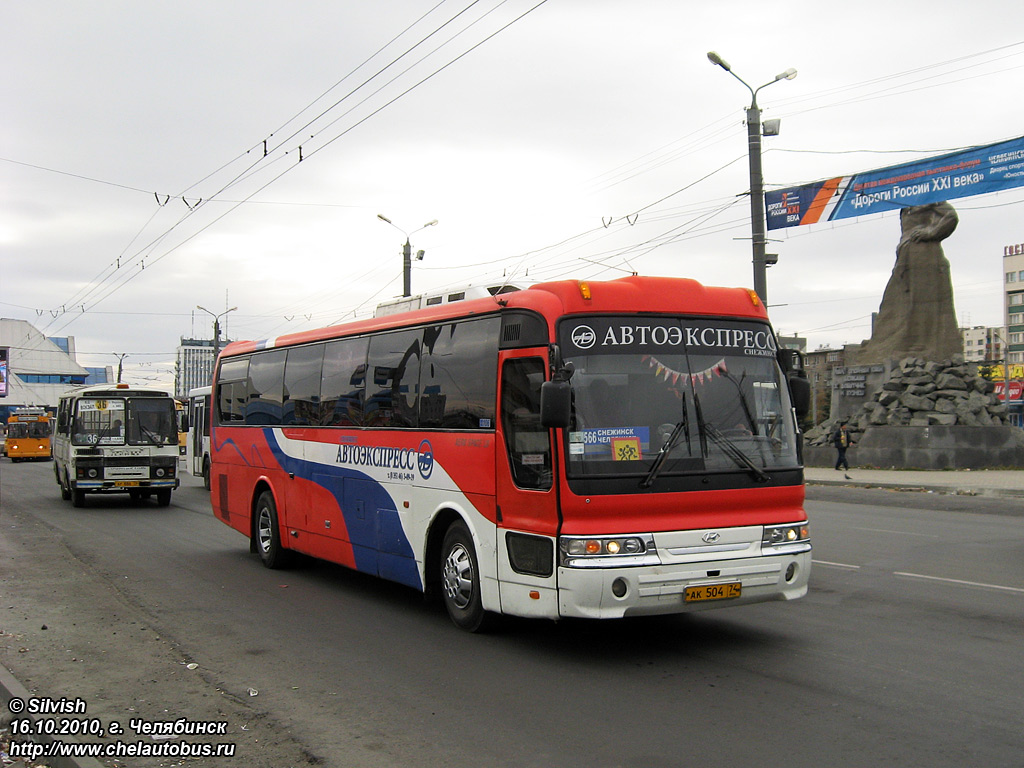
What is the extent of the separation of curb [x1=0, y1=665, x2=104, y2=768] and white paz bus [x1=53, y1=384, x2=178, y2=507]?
15761 millimetres

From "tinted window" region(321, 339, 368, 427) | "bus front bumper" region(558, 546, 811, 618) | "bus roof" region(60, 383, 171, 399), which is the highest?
"bus roof" region(60, 383, 171, 399)

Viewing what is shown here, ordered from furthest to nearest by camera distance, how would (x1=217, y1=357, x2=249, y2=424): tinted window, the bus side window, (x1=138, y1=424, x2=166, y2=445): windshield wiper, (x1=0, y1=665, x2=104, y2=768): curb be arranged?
(x1=138, y1=424, x2=166, y2=445): windshield wiper → (x1=217, y1=357, x2=249, y2=424): tinted window → the bus side window → (x1=0, y1=665, x2=104, y2=768): curb

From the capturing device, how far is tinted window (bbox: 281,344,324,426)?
11.5 metres

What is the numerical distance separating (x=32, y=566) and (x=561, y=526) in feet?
28.2

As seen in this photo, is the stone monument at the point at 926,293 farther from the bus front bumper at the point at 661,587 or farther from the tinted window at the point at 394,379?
the bus front bumper at the point at 661,587

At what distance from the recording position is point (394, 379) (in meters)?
9.73

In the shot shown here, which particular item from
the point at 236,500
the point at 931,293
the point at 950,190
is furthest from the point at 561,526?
the point at 931,293

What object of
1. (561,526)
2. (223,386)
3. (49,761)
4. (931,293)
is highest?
(931,293)

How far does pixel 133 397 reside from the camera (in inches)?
877

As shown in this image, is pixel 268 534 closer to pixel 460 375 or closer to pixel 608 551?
pixel 460 375

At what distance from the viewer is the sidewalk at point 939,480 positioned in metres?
23.5

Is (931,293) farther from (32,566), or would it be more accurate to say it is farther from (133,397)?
(32,566)

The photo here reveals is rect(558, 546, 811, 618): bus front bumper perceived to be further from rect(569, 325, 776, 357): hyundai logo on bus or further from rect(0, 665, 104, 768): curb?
rect(0, 665, 104, 768): curb

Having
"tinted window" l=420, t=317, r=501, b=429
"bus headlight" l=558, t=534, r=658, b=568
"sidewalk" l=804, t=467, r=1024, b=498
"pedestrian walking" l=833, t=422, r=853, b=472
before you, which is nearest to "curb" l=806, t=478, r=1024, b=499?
"sidewalk" l=804, t=467, r=1024, b=498
